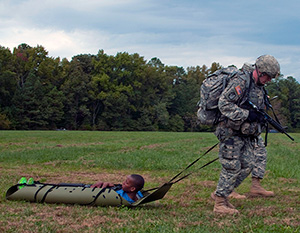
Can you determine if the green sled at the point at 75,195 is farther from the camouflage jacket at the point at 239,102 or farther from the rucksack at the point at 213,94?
the camouflage jacket at the point at 239,102

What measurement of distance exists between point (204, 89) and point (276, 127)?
138 cm

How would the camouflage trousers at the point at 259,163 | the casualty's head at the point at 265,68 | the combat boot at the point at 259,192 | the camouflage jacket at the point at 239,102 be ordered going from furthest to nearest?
the camouflage trousers at the point at 259,163 < the combat boot at the point at 259,192 < the casualty's head at the point at 265,68 < the camouflage jacket at the point at 239,102

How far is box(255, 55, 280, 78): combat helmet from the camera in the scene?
5387 mm

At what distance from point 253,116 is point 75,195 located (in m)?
2.88

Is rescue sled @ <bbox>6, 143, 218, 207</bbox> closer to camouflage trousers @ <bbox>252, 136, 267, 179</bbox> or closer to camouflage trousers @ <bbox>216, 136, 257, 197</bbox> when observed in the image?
camouflage trousers @ <bbox>216, 136, 257, 197</bbox>

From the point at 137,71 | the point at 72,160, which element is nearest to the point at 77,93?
the point at 137,71

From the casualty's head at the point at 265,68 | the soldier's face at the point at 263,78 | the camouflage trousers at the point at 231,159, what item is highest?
the casualty's head at the point at 265,68

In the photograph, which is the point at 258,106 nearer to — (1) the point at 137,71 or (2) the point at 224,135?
(2) the point at 224,135

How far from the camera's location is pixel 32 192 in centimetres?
587

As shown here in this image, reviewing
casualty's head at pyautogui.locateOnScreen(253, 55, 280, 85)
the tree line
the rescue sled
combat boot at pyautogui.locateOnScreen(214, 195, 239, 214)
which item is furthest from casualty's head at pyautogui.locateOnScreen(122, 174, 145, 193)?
the tree line

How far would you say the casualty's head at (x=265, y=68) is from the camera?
5.39 metres

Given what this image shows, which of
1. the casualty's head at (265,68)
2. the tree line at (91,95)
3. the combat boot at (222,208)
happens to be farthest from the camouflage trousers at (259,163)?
the tree line at (91,95)

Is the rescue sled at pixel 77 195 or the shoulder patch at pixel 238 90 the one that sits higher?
the shoulder patch at pixel 238 90

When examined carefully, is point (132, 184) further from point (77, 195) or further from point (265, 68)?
point (265, 68)
